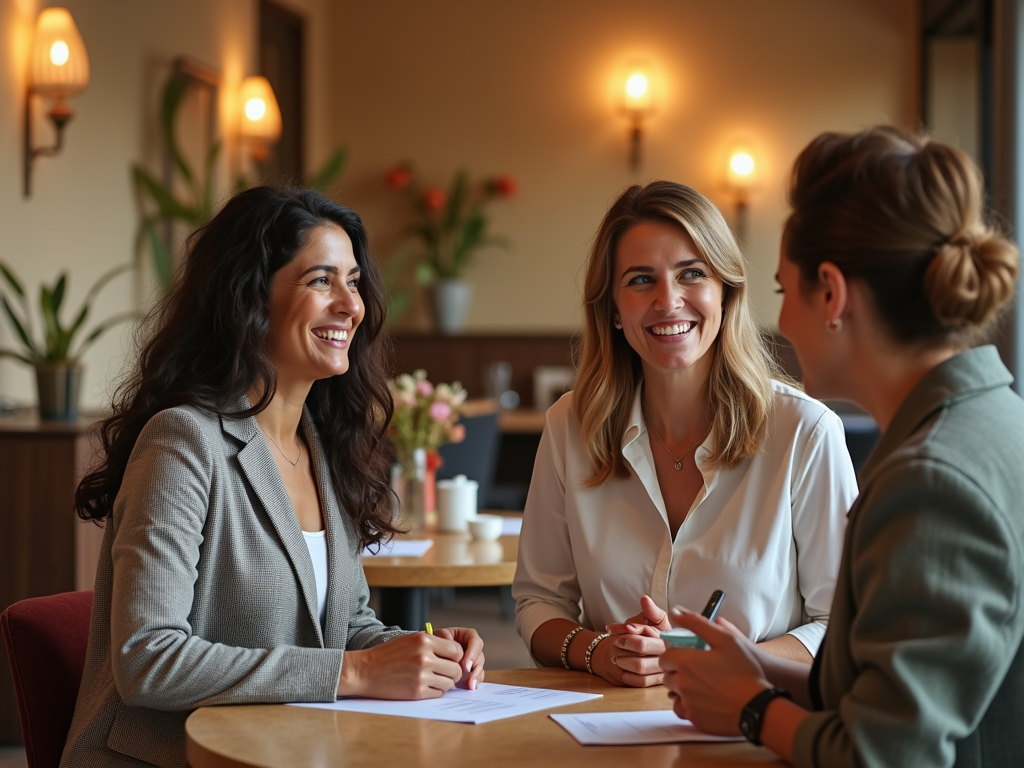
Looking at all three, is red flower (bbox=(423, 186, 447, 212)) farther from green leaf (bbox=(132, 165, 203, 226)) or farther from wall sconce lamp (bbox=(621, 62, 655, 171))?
green leaf (bbox=(132, 165, 203, 226))

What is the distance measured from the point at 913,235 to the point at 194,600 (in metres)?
1.05

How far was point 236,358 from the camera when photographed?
1.81 metres

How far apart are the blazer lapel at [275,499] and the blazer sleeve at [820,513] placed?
2.51 ft

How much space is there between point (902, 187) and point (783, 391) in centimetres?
88

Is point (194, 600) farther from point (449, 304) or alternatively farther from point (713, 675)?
point (449, 304)

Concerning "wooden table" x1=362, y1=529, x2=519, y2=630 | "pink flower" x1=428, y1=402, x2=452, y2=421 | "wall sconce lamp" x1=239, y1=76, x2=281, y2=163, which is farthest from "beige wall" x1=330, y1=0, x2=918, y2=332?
"wooden table" x1=362, y1=529, x2=519, y2=630

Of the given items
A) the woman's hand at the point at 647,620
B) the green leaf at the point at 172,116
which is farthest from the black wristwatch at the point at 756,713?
the green leaf at the point at 172,116

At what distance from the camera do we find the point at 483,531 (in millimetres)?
3012

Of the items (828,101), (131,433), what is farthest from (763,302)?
A: (131,433)

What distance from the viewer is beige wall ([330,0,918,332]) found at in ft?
22.8

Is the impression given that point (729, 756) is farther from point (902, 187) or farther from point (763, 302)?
point (763, 302)

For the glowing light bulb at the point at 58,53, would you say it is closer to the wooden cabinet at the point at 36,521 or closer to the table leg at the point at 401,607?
the wooden cabinet at the point at 36,521

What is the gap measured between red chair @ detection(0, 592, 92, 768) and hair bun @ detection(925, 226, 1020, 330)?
1.28 meters


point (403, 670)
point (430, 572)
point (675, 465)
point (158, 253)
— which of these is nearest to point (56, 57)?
point (158, 253)
